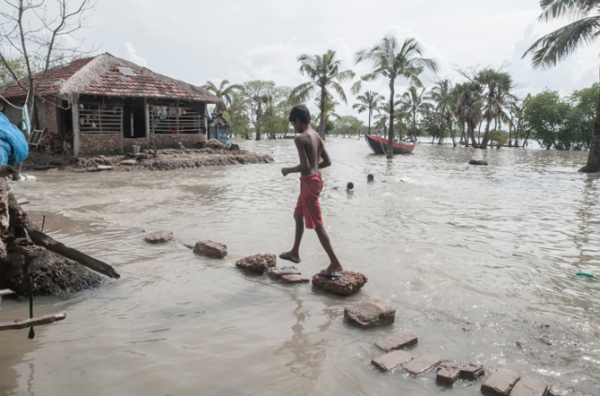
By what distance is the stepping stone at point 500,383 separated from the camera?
2.40 meters

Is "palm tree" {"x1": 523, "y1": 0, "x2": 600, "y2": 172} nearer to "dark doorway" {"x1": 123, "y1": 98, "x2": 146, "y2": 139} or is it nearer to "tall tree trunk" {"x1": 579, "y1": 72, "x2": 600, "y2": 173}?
"tall tree trunk" {"x1": 579, "y1": 72, "x2": 600, "y2": 173}

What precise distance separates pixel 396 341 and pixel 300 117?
238 centimetres

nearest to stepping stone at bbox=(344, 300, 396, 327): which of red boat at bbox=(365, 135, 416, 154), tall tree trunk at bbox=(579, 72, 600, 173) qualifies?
tall tree trunk at bbox=(579, 72, 600, 173)

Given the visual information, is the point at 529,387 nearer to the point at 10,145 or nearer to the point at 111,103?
the point at 10,145

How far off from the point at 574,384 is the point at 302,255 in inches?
136

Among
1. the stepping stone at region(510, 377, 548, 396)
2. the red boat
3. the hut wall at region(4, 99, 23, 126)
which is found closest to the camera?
the stepping stone at region(510, 377, 548, 396)

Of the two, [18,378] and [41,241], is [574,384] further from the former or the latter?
[41,241]

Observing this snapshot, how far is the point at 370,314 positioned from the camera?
338 centimetres

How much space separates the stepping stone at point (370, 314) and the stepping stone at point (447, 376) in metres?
0.79

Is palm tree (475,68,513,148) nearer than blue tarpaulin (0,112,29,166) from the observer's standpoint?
No

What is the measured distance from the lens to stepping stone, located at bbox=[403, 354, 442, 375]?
2664 mm

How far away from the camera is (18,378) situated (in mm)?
2541

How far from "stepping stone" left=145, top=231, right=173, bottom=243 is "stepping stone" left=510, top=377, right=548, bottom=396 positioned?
4.81 meters

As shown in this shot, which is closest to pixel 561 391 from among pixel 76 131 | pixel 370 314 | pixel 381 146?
pixel 370 314
